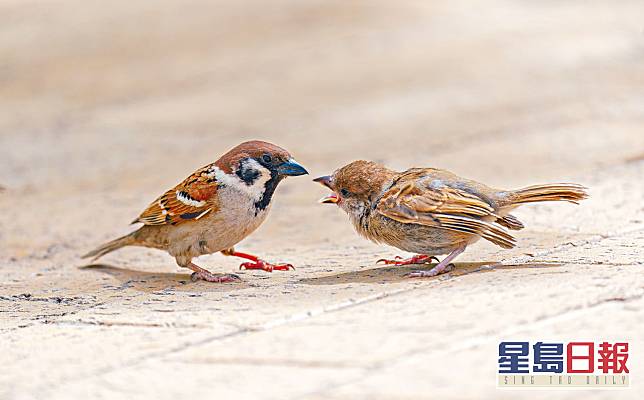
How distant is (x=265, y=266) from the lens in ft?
21.5

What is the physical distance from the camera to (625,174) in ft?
28.3

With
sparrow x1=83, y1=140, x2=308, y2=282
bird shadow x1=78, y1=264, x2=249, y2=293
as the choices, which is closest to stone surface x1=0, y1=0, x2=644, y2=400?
bird shadow x1=78, y1=264, x2=249, y2=293

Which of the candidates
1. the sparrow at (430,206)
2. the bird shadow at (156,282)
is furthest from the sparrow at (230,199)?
the sparrow at (430,206)

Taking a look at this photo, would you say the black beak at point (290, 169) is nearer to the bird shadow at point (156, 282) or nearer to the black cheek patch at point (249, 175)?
the black cheek patch at point (249, 175)

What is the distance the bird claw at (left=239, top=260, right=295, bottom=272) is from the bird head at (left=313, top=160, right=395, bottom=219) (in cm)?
63

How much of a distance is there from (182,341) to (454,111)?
7.89 m

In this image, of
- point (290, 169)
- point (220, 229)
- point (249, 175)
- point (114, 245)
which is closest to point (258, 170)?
point (249, 175)

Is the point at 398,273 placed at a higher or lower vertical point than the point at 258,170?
lower

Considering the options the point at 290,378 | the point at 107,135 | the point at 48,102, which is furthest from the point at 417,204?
the point at 48,102

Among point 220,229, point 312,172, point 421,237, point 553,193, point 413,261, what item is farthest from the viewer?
point 312,172

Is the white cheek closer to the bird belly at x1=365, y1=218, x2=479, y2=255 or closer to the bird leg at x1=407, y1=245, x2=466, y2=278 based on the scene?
the bird belly at x1=365, y1=218, x2=479, y2=255

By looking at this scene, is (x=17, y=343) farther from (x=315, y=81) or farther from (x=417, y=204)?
(x=315, y=81)

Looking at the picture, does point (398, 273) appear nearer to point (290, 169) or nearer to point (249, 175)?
point (290, 169)

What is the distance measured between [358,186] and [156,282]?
4.82 feet
